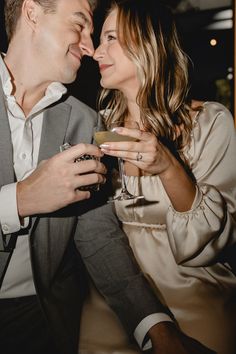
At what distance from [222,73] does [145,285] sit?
2973mm

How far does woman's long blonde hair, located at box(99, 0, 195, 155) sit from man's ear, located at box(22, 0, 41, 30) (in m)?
0.62

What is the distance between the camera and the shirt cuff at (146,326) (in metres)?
1.77

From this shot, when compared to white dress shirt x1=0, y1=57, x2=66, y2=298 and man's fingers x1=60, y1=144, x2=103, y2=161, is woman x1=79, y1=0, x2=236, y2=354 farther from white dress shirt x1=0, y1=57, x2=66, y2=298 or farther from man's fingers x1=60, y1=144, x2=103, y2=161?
white dress shirt x1=0, y1=57, x2=66, y2=298

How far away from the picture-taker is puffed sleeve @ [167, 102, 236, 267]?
75.3 inches

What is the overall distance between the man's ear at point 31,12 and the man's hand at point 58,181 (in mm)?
1149

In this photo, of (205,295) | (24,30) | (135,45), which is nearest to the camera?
(205,295)

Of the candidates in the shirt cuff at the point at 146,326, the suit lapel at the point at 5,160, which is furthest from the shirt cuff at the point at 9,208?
the shirt cuff at the point at 146,326

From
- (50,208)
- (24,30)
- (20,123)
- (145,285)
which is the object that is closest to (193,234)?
(145,285)

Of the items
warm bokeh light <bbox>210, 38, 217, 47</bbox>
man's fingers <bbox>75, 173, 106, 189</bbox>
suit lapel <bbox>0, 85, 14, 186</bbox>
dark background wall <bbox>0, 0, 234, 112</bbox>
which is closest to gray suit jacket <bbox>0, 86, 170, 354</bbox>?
suit lapel <bbox>0, 85, 14, 186</bbox>

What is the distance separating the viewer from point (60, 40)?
2.15 metres

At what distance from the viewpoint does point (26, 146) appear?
77.0 inches

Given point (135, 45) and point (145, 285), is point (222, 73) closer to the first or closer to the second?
point (135, 45)

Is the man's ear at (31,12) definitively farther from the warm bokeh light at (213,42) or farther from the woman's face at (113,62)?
the warm bokeh light at (213,42)

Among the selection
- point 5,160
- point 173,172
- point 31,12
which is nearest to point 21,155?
point 5,160
